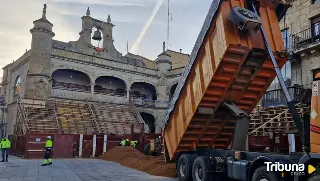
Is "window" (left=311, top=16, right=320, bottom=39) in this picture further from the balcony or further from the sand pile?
the sand pile

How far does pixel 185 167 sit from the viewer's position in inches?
404

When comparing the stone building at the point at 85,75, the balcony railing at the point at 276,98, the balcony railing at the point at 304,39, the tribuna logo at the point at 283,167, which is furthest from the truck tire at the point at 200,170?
the stone building at the point at 85,75

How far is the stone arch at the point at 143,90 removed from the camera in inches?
1558

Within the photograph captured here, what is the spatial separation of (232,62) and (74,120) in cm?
2342

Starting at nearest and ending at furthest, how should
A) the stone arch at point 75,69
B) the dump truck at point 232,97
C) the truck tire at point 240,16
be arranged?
the dump truck at point 232,97, the truck tire at point 240,16, the stone arch at point 75,69

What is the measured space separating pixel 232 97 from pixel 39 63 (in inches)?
974

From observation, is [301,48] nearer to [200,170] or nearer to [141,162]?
[141,162]

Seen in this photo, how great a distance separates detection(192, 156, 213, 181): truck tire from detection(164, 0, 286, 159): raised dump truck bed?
0.86 meters

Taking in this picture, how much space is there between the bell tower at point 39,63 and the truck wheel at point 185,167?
22031mm

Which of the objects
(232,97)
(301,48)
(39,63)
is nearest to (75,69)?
(39,63)

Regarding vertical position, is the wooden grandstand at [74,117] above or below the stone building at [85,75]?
below

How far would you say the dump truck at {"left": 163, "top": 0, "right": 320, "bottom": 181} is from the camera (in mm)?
6336

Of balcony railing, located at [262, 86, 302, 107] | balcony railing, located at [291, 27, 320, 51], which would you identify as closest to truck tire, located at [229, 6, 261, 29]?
balcony railing, located at [291, 27, 320, 51]

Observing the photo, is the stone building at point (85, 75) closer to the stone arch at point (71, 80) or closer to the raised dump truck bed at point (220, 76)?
the stone arch at point (71, 80)
